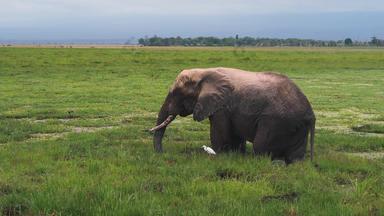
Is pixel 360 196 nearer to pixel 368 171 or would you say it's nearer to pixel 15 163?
pixel 368 171

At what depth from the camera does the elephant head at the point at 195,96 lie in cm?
1127

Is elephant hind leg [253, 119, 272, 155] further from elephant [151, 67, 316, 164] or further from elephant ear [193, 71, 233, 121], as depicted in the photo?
elephant ear [193, 71, 233, 121]

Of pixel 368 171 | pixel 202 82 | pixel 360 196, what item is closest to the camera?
pixel 360 196

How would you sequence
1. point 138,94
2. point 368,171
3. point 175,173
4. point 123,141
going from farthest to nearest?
point 138,94, point 123,141, point 368,171, point 175,173

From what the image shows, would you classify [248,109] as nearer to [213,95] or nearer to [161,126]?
[213,95]

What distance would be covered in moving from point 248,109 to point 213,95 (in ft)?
2.53

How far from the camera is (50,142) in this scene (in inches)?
484

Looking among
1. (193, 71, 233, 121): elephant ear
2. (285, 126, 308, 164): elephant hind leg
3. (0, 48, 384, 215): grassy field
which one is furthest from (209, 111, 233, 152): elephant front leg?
(285, 126, 308, 164): elephant hind leg

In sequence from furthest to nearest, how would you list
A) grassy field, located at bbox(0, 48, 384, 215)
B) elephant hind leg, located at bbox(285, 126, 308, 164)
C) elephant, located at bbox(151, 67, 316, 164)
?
elephant hind leg, located at bbox(285, 126, 308, 164) < elephant, located at bbox(151, 67, 316, 164) < grassy field, located at bbox(0, 48, 384, 215)

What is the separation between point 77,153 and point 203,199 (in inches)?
156

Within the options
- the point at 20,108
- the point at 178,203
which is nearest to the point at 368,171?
the point at 178,203

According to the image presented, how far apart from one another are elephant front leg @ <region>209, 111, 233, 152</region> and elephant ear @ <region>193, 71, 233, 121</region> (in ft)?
0.53

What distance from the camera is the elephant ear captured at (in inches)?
442

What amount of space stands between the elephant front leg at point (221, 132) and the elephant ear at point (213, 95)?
0.16 metres
